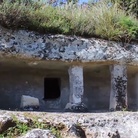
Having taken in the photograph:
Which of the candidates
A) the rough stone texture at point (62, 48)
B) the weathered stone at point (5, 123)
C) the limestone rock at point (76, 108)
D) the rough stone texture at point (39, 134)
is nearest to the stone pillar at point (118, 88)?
the rough stone texture at point (62, 48)

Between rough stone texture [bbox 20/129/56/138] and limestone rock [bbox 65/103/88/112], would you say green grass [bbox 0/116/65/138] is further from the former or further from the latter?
limestone rock [bbox 65/103/88/112]

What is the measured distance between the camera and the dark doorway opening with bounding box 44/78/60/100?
11.0 metres

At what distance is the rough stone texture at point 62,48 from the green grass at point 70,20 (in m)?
0.17

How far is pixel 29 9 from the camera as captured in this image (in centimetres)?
922

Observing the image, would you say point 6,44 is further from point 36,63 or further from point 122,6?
point 122,6

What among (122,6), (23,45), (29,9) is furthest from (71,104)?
(122,6)

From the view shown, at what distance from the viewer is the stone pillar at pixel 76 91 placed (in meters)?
9.27

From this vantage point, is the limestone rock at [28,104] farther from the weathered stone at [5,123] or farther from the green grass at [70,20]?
the weathered stone at [5,123]

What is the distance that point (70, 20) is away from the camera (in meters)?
9.66

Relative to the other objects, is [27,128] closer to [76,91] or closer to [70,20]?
[76,91]

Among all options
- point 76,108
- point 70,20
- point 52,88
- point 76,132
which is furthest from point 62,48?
point 76,132

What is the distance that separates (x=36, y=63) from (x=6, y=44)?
1051 millimetres

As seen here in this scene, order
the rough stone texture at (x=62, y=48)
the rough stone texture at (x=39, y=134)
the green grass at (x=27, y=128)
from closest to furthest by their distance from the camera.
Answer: the rough stone texture at (x=39, y=134) < the green grass at (x=27, y=128) < the rough stone texture at (x=62, y=48)

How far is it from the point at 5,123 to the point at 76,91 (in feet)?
10.00
